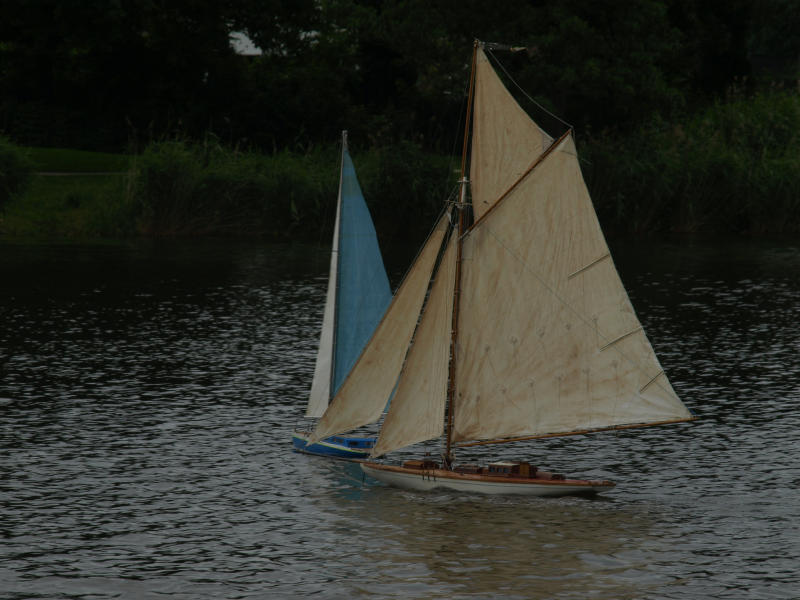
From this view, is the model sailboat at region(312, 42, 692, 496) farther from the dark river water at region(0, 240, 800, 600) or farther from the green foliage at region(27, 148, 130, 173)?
the green foliage at region(27, 148, 130, 173)

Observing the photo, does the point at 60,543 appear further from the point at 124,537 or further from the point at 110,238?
the point at 110,238

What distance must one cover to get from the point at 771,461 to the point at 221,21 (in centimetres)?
7257

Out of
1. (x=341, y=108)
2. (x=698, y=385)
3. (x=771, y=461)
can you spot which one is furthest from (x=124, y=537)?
(x=341, y=108)

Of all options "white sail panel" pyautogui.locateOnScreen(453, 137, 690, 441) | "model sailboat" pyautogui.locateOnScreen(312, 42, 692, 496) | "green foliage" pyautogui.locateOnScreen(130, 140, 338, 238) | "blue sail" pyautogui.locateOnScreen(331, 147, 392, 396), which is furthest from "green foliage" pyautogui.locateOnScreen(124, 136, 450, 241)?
"white sail panel" pyautogui.locateOnScreen(453, 137, 690, 441)

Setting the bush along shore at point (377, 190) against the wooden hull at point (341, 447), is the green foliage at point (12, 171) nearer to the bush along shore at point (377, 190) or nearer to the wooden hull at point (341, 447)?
the bush along shore at point (377, 190)

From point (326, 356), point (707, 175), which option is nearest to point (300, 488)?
point (326, 356)

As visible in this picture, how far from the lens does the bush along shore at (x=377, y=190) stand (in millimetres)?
76375

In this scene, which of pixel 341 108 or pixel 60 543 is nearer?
pixel 60 543

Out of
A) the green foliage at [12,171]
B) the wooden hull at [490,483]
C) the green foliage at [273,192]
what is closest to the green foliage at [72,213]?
the green foliage at [12,171]

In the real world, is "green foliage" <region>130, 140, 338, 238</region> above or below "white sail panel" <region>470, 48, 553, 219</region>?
below

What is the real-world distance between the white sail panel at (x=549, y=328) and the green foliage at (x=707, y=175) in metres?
50.5

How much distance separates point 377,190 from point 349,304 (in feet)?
151

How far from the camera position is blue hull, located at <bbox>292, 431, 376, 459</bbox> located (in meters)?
31.6

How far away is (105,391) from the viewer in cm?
4000
